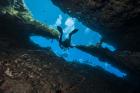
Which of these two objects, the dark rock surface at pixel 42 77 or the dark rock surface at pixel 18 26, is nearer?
the dark rock surface at pixel 42 77

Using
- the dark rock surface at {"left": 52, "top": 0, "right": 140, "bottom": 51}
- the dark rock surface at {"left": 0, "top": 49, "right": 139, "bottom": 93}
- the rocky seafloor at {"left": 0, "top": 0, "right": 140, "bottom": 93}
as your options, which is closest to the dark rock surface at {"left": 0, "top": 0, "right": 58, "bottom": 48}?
the rocky seafloor at {"left": 0, "top": 0, "right": 140, "bottom": 93}

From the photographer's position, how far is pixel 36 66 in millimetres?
8477

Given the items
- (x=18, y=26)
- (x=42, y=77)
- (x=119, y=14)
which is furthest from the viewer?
(x=18, y=26)

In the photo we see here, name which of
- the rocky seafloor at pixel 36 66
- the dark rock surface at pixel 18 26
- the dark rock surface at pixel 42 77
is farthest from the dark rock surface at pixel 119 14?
the dark rock surface at pixel 42 77

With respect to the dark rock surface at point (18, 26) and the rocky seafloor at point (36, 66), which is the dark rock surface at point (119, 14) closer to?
the rocky seafloor at point (36, 66)

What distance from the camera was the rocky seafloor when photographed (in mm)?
7617

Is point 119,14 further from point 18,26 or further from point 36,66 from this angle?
point 18,26

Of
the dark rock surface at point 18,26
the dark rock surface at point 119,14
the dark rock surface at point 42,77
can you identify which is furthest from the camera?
the dark rock surface at point 18,26

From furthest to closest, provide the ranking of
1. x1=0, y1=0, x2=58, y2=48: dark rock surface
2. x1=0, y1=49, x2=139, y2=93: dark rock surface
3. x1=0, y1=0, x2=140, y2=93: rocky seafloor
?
x1=0, y1=0, x2=58, y2=48: dark rock surface → x1=0, y1=0, x2=140, y2=93: rocky seafloor → x1=0, y1=49, x2=139, y2=93: dark rock surface

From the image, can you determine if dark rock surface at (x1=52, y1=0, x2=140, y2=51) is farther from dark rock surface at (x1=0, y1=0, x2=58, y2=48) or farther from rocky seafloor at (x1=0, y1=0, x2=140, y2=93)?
dark rock surface at (x1=0, y1=0, x2=58, y2=48)

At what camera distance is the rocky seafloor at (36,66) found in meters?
7.62

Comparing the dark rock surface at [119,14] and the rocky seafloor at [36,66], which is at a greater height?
the dark rock surface at [119,14]

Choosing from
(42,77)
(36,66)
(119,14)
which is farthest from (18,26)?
(119,14)

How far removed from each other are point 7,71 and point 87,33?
24.2 meters
